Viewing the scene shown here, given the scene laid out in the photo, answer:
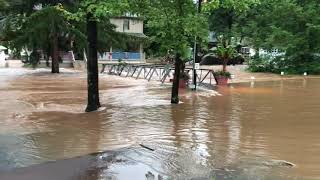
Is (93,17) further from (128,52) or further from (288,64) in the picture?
(128,52)

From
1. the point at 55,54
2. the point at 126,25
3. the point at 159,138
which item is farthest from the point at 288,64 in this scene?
the point at 159,138

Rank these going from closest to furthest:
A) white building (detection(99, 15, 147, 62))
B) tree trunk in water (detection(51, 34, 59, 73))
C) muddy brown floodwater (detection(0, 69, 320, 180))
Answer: muddy brown floodwater (detection(0, 69, 320, 180)) → tree trunk in water (detection(51, 34, 59, 73)) → white building (detection(99, 15, 147, 62))

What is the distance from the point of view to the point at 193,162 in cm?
891

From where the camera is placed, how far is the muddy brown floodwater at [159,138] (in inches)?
328

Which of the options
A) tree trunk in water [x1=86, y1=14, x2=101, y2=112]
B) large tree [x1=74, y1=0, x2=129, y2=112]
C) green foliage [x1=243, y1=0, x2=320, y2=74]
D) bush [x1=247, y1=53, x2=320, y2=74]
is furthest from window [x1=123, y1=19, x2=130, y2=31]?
tree trunk in water [x1=86, y1=14, x2=101, y2=112]

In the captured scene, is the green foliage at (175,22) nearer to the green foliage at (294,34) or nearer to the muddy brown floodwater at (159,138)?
the muddy brown floodwater at (159,138)

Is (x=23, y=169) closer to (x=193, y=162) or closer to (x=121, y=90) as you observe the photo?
(x=193, y=162)

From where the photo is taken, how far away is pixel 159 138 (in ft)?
36.8

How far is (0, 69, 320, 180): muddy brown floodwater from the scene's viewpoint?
834cm

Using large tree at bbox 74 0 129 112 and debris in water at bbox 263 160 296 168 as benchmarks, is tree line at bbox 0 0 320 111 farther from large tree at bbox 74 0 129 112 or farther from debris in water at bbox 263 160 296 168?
debris in water at bbox 263 160 296 168

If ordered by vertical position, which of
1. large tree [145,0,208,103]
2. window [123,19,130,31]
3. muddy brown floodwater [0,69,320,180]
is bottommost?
muddy brown floodwater [0,69,320,180]

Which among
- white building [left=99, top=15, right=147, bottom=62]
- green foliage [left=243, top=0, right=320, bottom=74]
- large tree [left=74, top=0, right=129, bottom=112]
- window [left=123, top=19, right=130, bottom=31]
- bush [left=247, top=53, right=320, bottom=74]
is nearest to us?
large tree [left=74, top=0, right=129, bottom=112]

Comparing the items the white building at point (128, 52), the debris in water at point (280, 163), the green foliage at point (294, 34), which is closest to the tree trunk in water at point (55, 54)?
the green foliage at point (294, 34)

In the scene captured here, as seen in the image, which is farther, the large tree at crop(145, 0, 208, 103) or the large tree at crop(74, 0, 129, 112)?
the large tree at crop(145, 0, 208, 103)
